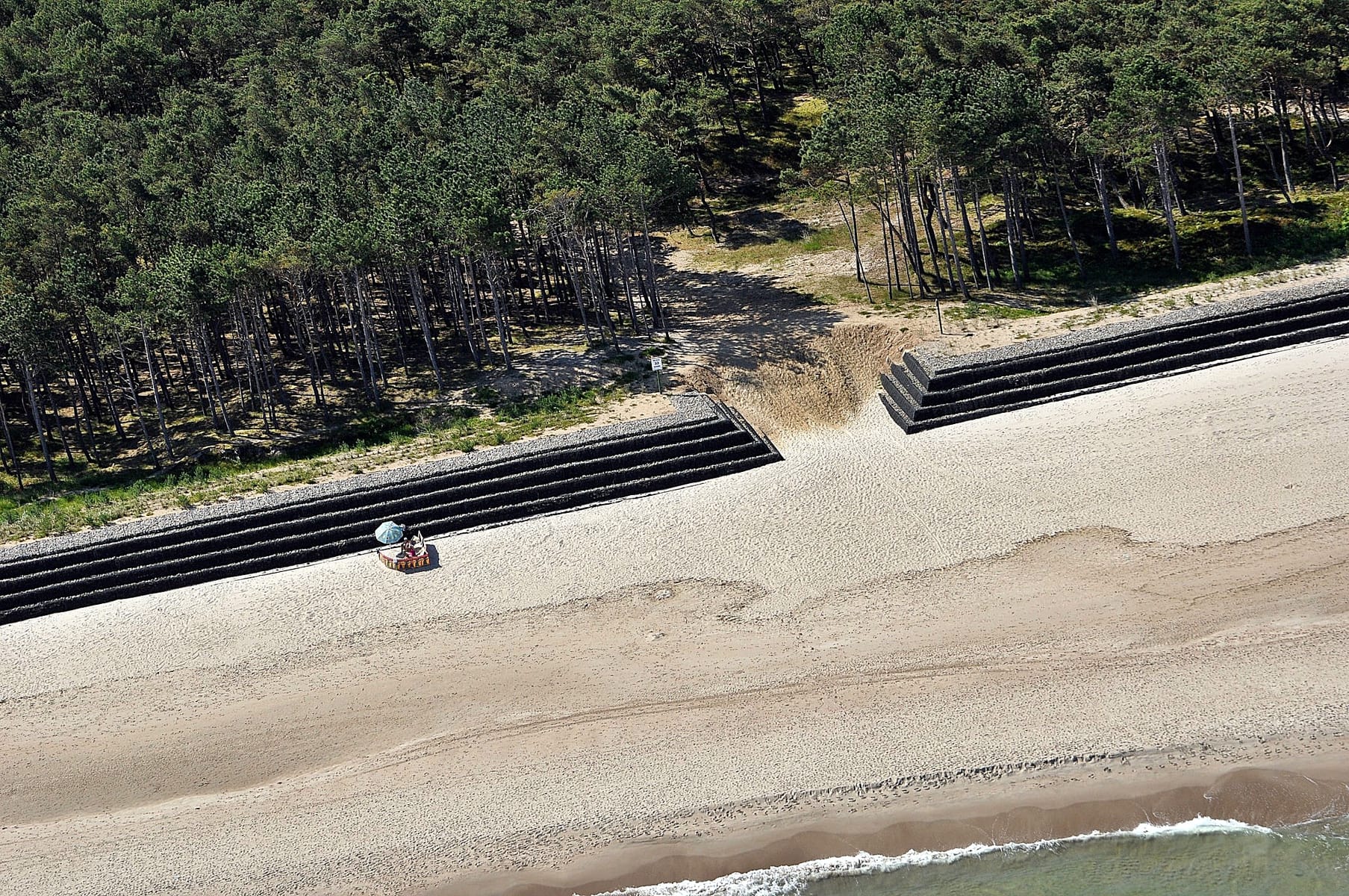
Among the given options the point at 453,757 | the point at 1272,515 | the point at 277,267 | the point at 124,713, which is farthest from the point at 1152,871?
the point at 277,267

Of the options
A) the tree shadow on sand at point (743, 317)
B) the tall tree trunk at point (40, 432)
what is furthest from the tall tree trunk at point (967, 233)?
the tall tree trunk at point (40, 432)

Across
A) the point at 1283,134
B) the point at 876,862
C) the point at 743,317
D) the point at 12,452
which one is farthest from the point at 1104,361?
the point at 12,452

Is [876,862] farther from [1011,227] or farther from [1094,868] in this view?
[1011,227]

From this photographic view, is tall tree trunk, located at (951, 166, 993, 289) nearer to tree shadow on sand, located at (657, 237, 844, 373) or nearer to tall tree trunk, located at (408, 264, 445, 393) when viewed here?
tree shadow on sand, located at (657, 237, 844, 373)

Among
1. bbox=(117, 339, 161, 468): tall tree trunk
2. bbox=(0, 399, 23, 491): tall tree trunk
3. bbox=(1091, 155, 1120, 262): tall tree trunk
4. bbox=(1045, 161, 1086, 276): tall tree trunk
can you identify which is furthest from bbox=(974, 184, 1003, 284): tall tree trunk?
bbox=(0, 399, 23, 491): tall tree trunk

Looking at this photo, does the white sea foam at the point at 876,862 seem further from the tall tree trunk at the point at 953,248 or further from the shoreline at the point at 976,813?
the tall tree trunk at the point at 953,248

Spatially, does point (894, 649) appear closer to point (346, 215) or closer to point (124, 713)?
point (124, 713)

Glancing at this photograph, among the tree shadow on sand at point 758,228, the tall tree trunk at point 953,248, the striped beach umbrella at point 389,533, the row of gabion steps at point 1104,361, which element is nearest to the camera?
the striped beach umbrella at point 389,533
